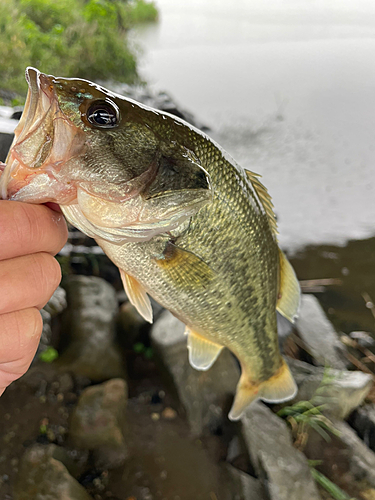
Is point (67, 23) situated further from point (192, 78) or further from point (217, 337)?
point (217, 337)

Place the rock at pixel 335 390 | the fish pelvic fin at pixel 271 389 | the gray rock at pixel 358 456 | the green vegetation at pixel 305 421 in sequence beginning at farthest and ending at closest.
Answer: the rock at pixel 335 390, the green vegetation at pixel 305 421, the gray rock at pixel 358 456, the fish pelvic fin at pixel 271 389

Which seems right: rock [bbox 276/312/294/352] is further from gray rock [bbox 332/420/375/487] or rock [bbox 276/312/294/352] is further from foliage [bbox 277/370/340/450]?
gray rock [bbox 332/420/375/487]

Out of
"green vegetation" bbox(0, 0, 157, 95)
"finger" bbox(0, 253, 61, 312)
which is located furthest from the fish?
"green vegetation" bbox(0, 0, 157, 95)

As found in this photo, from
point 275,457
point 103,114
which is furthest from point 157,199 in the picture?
point 275,457

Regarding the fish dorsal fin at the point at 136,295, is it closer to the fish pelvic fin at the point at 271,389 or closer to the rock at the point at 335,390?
the fish pelvic fin at the point at 271,389

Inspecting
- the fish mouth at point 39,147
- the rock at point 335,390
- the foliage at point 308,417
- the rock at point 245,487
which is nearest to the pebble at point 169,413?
the rock at point 245,487

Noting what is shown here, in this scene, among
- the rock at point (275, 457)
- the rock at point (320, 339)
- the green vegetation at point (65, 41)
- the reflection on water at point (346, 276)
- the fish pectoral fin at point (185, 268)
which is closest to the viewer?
the fish pectoral fin at point (185, 268)
